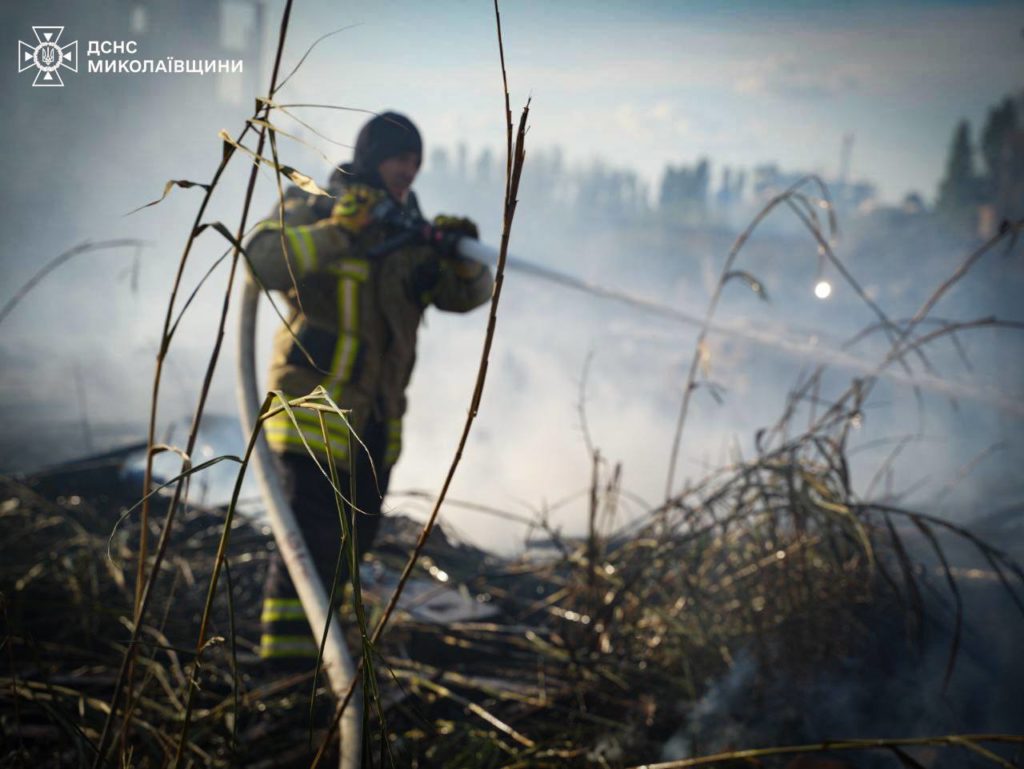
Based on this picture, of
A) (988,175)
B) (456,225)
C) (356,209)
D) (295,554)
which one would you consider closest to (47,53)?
(356,209)

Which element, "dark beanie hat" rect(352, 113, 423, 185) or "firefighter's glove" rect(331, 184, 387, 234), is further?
"dark beanie hat" rect(352, 113, 423, 185)

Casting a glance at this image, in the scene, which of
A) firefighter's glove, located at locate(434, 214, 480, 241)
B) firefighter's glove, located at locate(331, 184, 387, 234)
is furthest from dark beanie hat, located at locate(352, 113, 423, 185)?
firefighter's glove, located at locate(434, 214, 480, 241)

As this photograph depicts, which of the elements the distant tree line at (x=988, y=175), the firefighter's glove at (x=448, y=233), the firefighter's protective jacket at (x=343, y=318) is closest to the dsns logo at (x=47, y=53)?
the firefighter's protective jacket at (x=343, y=318)

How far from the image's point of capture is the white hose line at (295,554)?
145 cm

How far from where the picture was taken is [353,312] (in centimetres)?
265

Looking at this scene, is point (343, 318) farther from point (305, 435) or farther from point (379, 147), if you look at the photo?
point (379, 147)

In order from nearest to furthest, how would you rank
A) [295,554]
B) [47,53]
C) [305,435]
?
[295,554]
[305,435]
[47,53]

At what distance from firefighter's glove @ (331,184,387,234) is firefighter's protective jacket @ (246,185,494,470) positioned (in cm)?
4

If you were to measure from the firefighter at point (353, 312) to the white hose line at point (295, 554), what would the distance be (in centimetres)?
15

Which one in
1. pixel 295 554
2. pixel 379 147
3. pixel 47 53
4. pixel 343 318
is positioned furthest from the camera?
pixel 47 53

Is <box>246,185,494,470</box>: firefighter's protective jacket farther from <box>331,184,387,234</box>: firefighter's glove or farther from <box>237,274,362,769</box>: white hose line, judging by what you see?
<box>237,274,362,769</box>: white hose line

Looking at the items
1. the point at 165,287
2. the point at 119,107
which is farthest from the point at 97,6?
the point at 165,287

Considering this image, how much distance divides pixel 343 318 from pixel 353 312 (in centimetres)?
4

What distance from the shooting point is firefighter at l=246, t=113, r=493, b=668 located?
8.13 ft
